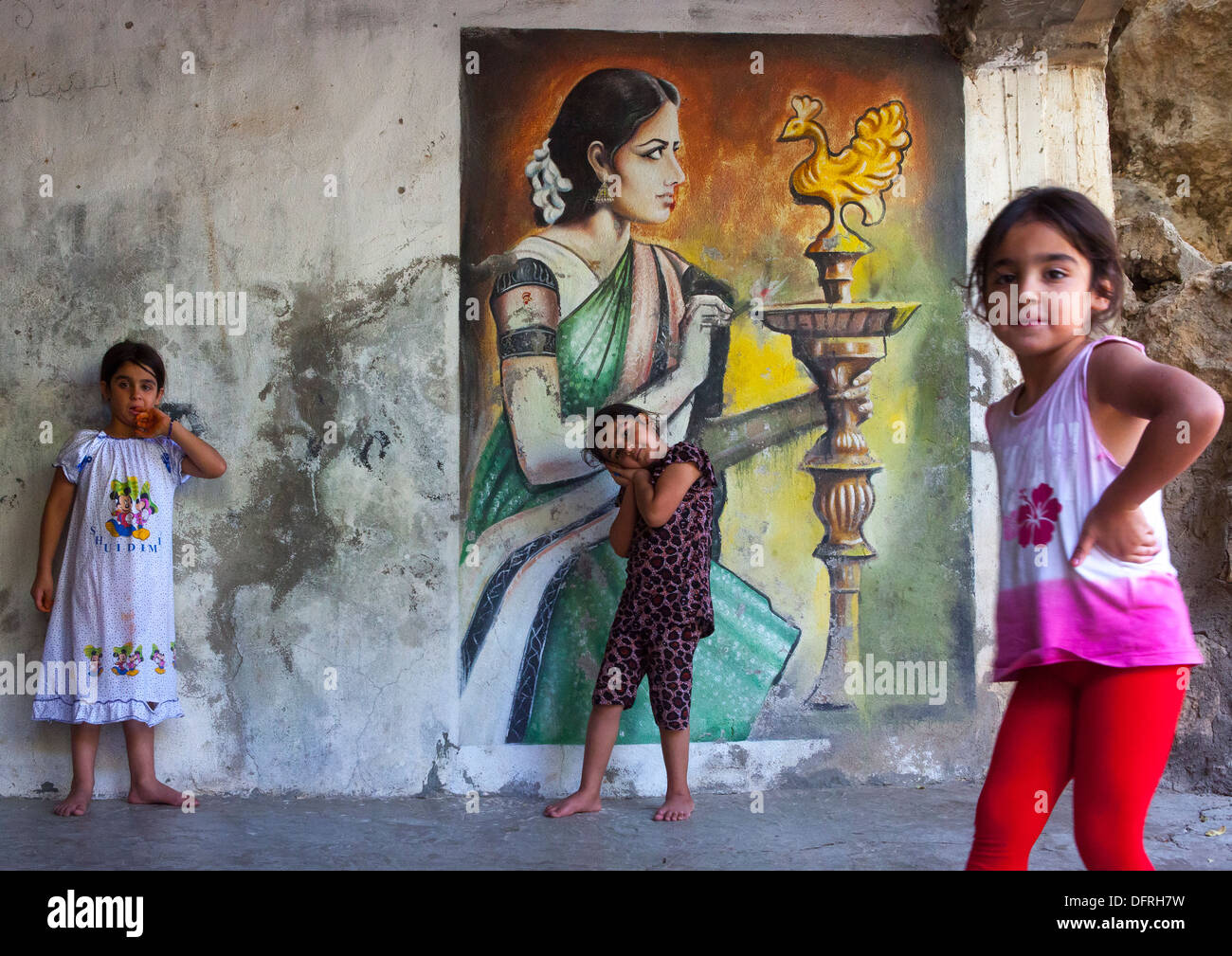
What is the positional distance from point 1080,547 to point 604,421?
2.36 m

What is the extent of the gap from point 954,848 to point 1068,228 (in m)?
2.13

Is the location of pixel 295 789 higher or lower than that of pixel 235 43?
lower

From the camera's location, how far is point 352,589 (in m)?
4.06

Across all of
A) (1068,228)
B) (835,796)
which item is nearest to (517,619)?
(835,796)

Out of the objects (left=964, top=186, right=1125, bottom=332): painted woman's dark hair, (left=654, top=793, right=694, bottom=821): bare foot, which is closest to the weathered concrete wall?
Answer: (left=654, top=793, right=694, bottom=821): bare foot

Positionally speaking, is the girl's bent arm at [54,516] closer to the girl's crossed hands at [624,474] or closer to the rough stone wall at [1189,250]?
the girl's crossed hands at [624,474]

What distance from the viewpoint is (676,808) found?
3.69 metres

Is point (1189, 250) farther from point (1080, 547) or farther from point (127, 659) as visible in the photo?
point (127, 659)

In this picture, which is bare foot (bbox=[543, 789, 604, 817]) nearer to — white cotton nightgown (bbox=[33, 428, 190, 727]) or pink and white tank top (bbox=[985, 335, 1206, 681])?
white cotton nightgown (bbox=[33, 428, 190, 727])

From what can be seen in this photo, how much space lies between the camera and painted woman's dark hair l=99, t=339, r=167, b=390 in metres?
3.92

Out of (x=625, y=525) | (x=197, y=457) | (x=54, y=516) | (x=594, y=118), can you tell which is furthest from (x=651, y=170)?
(x=54, y=516)

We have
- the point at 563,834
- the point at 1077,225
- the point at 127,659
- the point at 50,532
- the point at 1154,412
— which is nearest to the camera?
the point at 1154,412

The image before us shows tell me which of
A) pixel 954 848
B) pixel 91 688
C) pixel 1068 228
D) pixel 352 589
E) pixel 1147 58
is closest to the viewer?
pixel 1068 228

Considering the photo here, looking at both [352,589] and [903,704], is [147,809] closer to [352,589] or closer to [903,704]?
[352,589]
